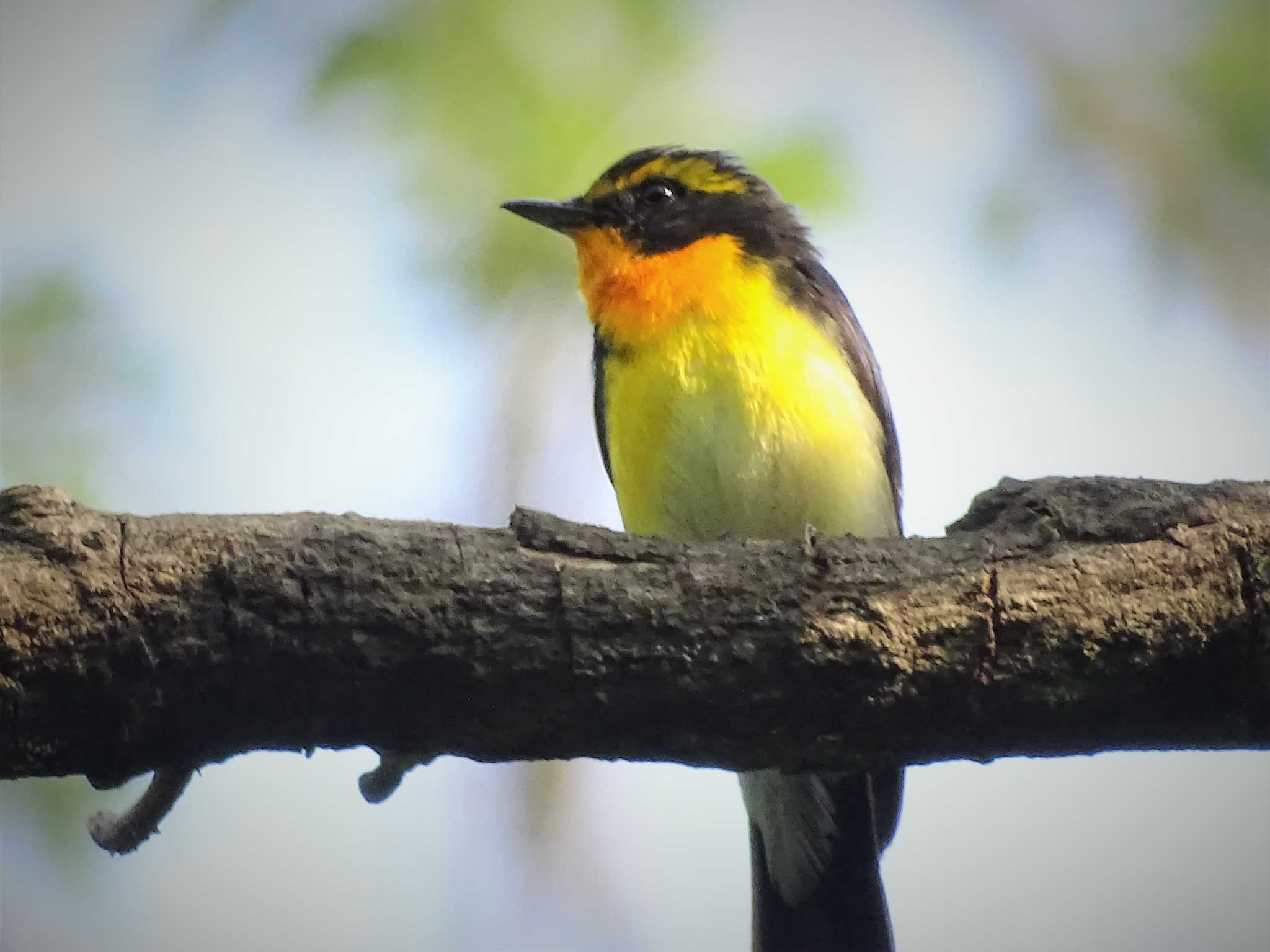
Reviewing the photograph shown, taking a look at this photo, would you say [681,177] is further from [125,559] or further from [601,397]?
[125,559]

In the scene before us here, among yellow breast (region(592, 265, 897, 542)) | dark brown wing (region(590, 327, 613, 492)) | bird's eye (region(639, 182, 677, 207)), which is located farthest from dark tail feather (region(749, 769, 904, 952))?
bird's eye (region(639, 182, 677, 207))

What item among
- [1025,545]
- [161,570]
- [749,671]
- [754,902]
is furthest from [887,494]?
[161,570]

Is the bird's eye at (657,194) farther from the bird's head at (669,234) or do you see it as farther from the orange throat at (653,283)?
the orange throat at (653,283)

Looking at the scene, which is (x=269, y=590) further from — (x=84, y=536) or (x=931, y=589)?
(x=931, y=589)

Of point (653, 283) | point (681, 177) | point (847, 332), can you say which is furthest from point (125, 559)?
point (681, 177)

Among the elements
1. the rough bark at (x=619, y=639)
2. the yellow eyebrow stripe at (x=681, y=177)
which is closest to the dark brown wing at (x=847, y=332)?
the yellow eyebrow stripe at (x=681, y=177)

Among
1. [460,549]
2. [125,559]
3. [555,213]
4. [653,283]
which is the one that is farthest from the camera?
[555,213]

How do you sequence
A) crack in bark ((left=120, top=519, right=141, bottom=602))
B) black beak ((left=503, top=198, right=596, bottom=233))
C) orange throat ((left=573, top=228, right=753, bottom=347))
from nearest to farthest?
crack in bark ((left=120, top=519, right=141, bottom=602)), orange throat ((left=573, top=228, right=753, bottom=347)), black beak ((left=503, top=198, right=596, bottom=233))

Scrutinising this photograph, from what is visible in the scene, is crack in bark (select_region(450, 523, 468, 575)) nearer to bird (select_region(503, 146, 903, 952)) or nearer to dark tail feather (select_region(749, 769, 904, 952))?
bird (select_region(503, 146, 903, 952))
